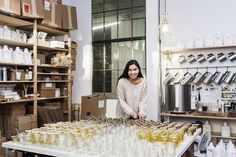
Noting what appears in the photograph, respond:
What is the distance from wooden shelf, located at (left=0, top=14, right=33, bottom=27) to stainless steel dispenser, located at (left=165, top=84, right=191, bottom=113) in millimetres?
2507

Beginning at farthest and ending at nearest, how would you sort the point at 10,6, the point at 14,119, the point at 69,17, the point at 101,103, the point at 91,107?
the point at 69,17, the point at 101,103, the point at 91,107, the point at 14,119, the point at 10,6

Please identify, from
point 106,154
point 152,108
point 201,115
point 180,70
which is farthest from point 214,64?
point 106,154

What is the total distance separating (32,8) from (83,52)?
4.72ft

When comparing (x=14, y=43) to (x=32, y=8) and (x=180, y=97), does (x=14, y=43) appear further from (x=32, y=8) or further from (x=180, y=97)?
(x=180, y=97)

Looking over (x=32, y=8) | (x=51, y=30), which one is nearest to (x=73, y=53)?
(x=51, y=30)

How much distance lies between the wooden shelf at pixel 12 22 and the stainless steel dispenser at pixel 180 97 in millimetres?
2507

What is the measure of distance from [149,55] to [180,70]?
590 millimetres

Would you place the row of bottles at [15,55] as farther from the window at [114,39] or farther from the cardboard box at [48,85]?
the window at [114,39]

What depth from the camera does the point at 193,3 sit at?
4.13 metres

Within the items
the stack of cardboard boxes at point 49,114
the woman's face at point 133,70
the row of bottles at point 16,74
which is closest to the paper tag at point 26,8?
the row of bottles at point 16,74

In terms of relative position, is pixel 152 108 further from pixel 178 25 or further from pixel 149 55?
pixel 178 25

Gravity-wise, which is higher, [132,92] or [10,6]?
[10,6]

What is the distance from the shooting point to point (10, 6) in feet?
11.4

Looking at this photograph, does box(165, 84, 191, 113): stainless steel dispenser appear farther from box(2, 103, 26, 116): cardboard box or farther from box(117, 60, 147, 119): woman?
box(2, 103, 26, 116): cardboard box
